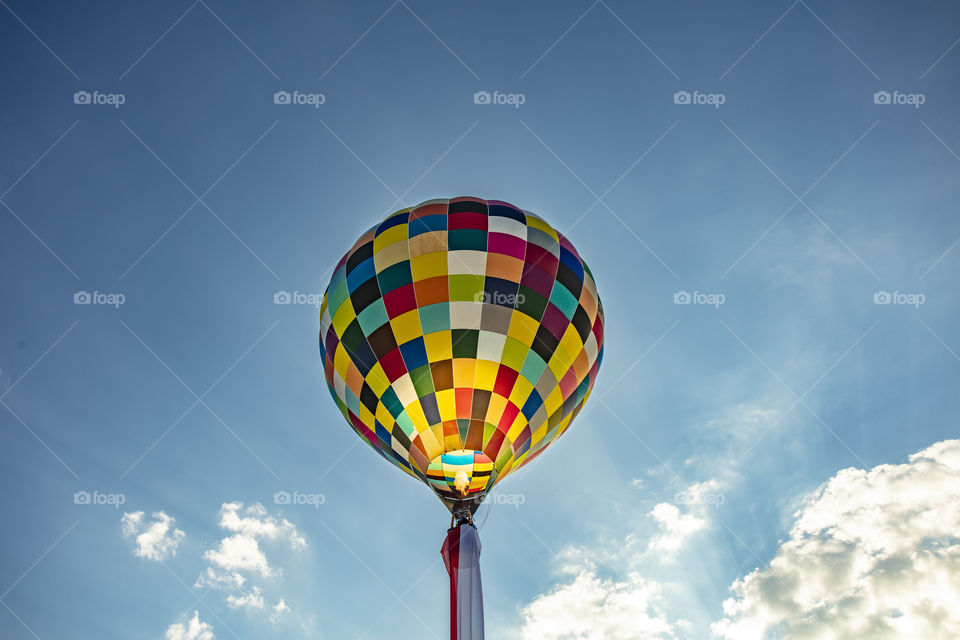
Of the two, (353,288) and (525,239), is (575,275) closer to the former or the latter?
(525,239)

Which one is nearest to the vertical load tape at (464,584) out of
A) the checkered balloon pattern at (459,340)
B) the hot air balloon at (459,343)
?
the hot air balloon at (459,343)

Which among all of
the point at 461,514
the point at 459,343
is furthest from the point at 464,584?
the point at 459,343

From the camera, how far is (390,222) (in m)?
12.0

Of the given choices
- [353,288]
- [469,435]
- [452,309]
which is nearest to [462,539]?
[469,435]

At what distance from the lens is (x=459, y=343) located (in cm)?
1065

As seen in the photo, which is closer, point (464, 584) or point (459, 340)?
point (464, 584)

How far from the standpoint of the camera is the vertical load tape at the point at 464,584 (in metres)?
8.93

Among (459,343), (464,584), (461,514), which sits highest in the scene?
(459,343)

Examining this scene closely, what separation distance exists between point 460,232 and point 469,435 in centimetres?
390

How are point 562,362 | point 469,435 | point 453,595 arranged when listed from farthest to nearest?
point 562,362, point 469,435, point 453,595

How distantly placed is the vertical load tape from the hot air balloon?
0.15ft

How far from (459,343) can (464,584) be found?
3.97 metres

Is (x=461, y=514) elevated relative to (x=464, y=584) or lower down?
elevated

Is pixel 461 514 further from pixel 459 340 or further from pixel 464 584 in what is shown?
pixel 459 340
